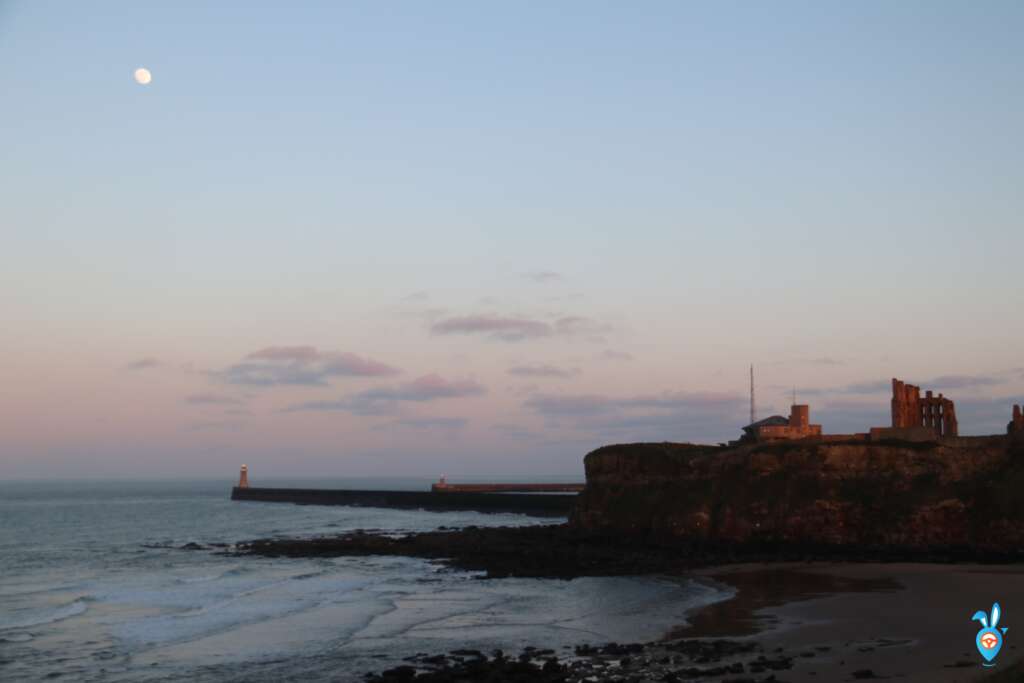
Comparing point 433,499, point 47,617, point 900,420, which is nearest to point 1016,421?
point 900,420

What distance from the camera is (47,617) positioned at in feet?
133

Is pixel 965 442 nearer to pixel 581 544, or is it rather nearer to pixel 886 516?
pixel 886 516

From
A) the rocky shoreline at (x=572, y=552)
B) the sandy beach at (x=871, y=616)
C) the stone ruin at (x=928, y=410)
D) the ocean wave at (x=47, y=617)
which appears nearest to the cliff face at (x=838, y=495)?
the rocky shoreline at (x=572, y=552)

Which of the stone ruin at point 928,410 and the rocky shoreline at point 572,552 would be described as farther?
the stone ruin at point 928,410

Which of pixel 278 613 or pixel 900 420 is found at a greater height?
pixel 900 420

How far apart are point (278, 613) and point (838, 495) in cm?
3096

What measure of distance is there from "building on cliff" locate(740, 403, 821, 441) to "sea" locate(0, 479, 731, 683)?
81.3ft

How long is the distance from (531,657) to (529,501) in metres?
83.3

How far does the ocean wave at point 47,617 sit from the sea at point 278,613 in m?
0.09

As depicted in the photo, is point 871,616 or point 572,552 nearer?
point 871,616

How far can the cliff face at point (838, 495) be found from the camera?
164 feet

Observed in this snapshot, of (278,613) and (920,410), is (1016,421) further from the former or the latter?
(278,613)

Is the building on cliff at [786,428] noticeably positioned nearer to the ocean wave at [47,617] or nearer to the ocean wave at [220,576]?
the ocean wave at [220,576]

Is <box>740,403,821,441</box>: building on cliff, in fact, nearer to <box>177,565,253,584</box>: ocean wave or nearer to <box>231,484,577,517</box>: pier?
<box>231,484,577,517</box>: pier
